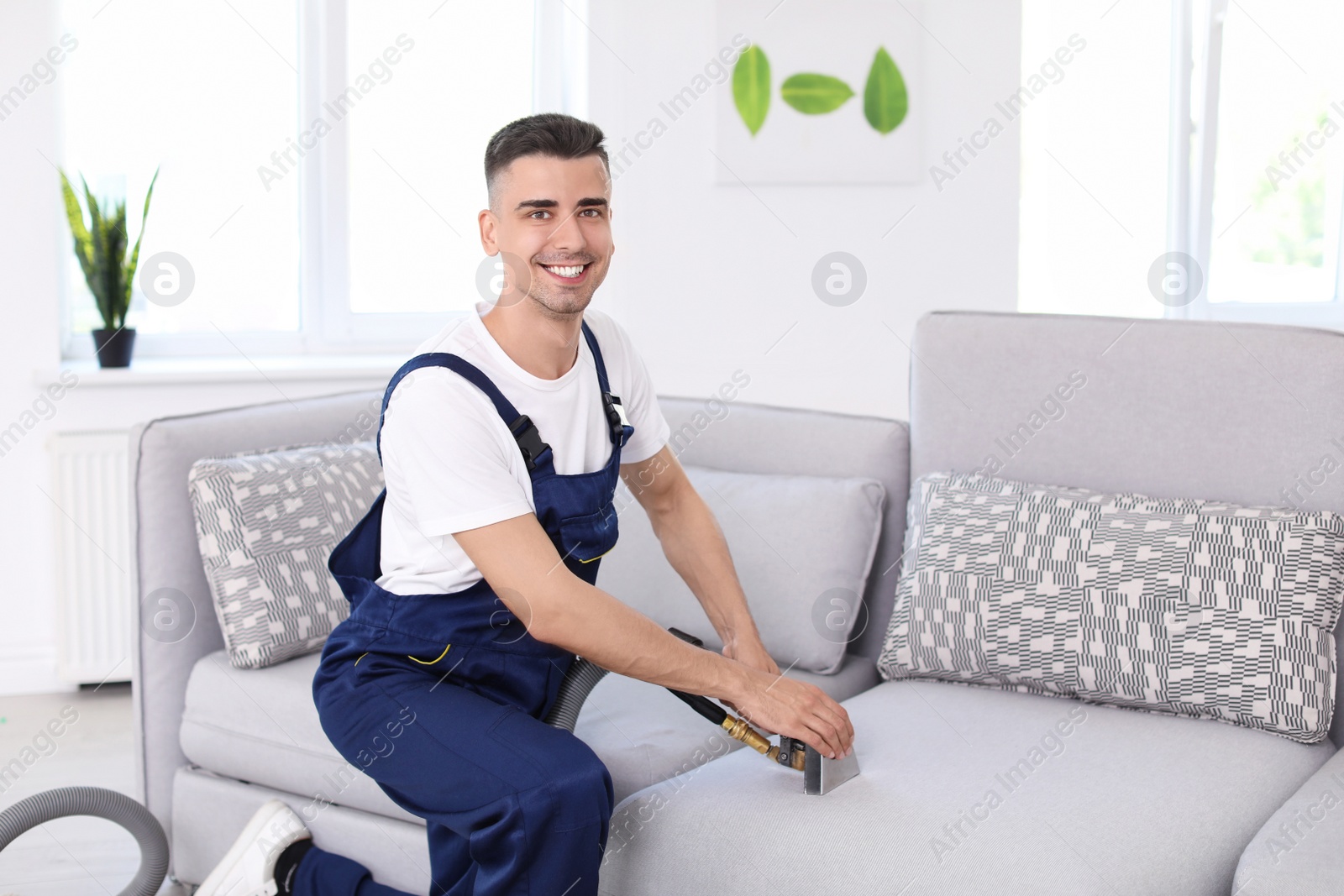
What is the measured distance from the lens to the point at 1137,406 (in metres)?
1.98

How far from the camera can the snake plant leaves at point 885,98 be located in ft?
12.5

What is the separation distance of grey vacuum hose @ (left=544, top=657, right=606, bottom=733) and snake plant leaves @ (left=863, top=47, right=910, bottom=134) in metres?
2.54

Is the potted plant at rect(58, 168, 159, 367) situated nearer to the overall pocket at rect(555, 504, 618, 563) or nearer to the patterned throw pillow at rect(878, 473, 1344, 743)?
the overall pocket at rect(555, 504, 618, 563)

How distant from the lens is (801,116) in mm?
3809

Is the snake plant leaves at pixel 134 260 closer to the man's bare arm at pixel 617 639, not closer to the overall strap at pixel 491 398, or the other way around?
the overall strap at pixel 491 398

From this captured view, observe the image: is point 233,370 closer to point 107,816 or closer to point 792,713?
point 107,816

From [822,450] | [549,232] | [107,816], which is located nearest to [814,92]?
[822,450]

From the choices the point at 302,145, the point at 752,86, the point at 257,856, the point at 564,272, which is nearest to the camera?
the point at 564,272

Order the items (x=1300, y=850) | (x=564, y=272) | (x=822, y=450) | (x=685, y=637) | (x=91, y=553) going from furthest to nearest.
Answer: (x=91, y=553) < (x=822, y=450) < (x=685, y=637) < (x=564, y=272) < (x=1300, y=850)

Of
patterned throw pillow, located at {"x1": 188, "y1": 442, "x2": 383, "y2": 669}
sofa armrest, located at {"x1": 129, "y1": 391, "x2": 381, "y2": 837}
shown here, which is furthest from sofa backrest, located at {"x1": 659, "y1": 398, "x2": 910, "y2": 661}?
sofa armrest, located at {"x1": 129, "y1": 391, "x2": 381, "y2": 837}

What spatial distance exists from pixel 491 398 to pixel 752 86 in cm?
→ 247

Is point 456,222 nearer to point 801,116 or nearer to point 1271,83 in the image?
point 801,116

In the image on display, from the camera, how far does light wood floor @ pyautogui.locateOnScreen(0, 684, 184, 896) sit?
222 centimetres

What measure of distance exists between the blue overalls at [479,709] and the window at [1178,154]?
2.88 metres
